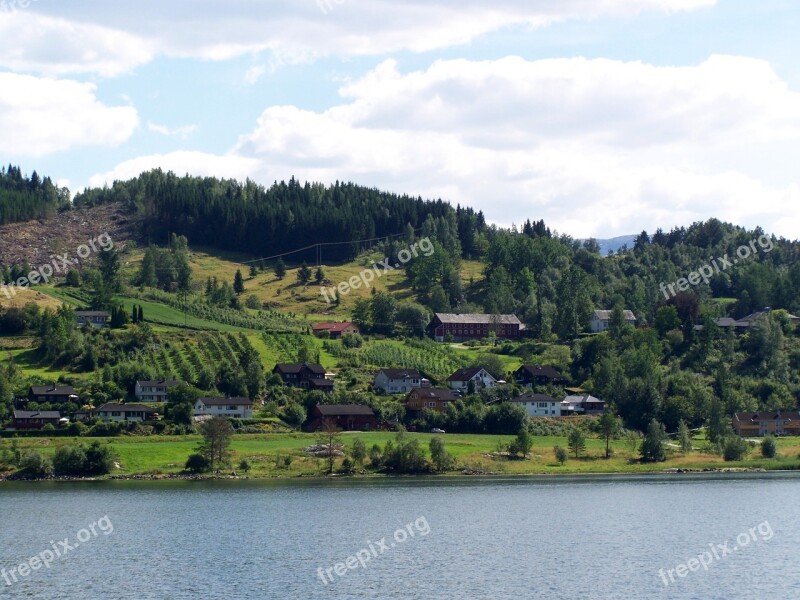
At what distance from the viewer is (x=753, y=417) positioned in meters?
135

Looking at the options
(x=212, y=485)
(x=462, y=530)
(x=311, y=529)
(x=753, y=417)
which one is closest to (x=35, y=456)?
(x=212, y=485)

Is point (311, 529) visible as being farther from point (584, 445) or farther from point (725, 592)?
point (584, 445)

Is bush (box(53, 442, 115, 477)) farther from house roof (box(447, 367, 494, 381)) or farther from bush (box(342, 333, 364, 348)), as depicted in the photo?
bush (box(342, 333, 364, 348))

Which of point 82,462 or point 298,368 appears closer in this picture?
point 82,462

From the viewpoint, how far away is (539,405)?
137000 millimetres

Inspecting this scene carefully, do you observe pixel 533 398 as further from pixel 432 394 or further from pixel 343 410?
pixel 343 410

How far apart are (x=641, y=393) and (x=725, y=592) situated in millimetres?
85933

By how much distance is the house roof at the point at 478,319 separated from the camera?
617 ft

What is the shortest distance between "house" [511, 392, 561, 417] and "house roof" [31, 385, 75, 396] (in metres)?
52.0

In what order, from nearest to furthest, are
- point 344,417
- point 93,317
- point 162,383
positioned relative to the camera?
point 344,417, point 162,383, point 93,317

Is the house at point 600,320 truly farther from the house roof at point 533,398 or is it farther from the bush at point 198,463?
the bush at point 198,463

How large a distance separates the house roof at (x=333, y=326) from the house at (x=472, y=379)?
30973 mm

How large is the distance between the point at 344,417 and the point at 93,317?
49.7 meters

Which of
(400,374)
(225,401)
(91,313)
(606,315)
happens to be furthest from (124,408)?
(606,315)
